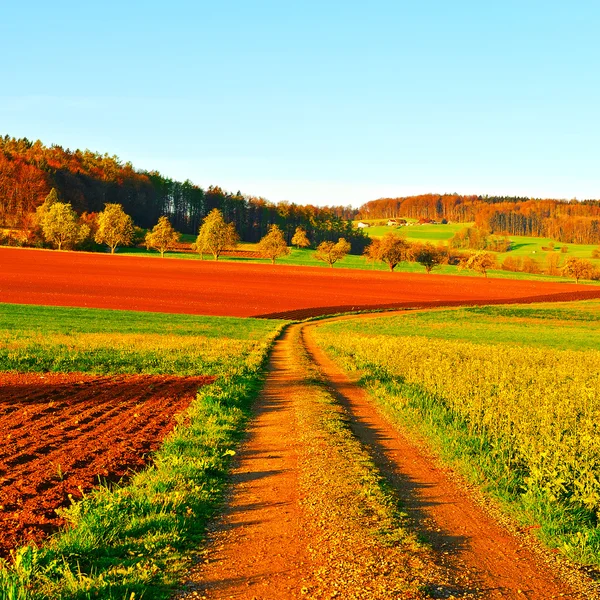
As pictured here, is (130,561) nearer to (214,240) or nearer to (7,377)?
(7,377)

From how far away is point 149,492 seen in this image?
843 cm

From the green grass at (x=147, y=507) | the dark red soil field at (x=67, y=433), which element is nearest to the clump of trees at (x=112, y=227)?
the green grass at (x=147, y=507)

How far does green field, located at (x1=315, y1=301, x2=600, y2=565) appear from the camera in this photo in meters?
8.46

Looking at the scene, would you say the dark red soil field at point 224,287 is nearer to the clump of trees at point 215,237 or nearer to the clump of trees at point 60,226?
the clump of trees at point 60,226

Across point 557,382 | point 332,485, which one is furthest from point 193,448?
point 557,382

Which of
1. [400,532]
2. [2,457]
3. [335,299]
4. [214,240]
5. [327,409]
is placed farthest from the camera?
[214,240]

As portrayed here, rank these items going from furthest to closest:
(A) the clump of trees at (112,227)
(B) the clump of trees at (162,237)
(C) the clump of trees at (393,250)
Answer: (B) the clump of trees at (162,237)
(C) the clump of trees at (393,250)
(A) the clump of trees at (112,227)

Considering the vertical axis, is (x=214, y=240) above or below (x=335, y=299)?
above

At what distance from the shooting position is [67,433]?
1196 cm

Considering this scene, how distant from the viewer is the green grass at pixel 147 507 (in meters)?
5.77

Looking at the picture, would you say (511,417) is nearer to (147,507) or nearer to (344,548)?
(344,548)

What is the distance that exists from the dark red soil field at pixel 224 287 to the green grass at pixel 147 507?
2917 centimetres

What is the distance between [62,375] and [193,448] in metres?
10.5

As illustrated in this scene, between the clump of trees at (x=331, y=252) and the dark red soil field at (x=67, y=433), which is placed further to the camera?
the clump of trees at (x=331, y=252)
